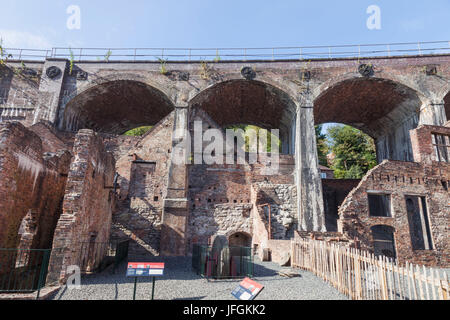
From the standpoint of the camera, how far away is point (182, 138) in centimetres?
1672

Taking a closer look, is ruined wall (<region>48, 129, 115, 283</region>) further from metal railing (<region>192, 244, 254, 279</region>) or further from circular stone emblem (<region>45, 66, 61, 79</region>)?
circular stone emblem (<region>45, 66, 61, 79</region>)

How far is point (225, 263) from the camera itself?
901 cm

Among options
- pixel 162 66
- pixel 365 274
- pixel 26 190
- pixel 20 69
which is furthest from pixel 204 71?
pixel 365 274

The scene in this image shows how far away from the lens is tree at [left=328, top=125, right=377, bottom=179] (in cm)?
2945

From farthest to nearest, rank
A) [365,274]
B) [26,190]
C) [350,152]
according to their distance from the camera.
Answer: [350,152]
[26,190]
[365,274]

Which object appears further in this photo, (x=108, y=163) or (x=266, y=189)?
(x=266, y=189)

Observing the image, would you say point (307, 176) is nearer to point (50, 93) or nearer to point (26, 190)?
point (26, 190)

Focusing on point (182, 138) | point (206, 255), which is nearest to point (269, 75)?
point (182, 138)

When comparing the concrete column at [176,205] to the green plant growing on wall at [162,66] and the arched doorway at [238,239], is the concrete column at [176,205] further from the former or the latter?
the green plant growing on wall at [162,66]

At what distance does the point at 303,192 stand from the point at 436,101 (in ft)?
34.4

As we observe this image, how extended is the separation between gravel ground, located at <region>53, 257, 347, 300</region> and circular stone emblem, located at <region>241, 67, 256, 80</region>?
1255 cm

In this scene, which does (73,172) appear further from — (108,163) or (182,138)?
(182,138)

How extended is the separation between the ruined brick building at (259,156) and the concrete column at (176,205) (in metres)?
0.06

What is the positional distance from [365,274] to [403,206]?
431 inches
